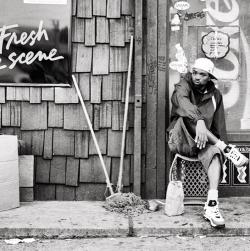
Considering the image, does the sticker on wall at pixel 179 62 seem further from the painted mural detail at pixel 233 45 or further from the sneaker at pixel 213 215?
the sneaker at pixel 213 215

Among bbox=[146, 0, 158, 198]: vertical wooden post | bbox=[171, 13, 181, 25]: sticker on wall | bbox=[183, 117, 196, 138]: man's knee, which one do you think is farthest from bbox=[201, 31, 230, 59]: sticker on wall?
bbox=[183, 117, 196, 138]: man's knee

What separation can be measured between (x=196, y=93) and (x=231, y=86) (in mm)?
651

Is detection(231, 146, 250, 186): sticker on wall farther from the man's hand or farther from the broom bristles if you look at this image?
the broom bristles

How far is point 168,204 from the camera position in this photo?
4.52 metres

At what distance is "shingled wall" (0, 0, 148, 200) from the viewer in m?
5.12

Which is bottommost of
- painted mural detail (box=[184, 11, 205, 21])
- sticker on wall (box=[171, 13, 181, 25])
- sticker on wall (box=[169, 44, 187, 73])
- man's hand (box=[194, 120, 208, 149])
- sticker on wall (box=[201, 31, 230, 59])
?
man's hand (box=[194, 120, 208, 149])

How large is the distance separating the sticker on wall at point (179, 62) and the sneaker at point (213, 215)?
163 cm

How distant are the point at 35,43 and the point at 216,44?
1996 mm

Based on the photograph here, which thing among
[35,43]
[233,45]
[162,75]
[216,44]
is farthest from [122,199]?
[233,45]

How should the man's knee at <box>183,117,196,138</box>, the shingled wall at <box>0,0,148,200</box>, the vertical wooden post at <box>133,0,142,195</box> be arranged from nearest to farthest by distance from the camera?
the man's knee at <box>183,117,196,138</box>
the vertical wooden post at <box>133,0,142,195</box>
the shingled wall at <box>0,0,148,200</box>

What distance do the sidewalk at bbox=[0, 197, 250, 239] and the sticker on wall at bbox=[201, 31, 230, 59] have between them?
173 centimetres

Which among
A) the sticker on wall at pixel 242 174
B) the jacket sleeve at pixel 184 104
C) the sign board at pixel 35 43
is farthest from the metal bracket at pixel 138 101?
the sticker on wall at pixel 242 174

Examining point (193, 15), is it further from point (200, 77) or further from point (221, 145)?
point (221, 145)

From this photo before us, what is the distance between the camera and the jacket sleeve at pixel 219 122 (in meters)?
4.89
